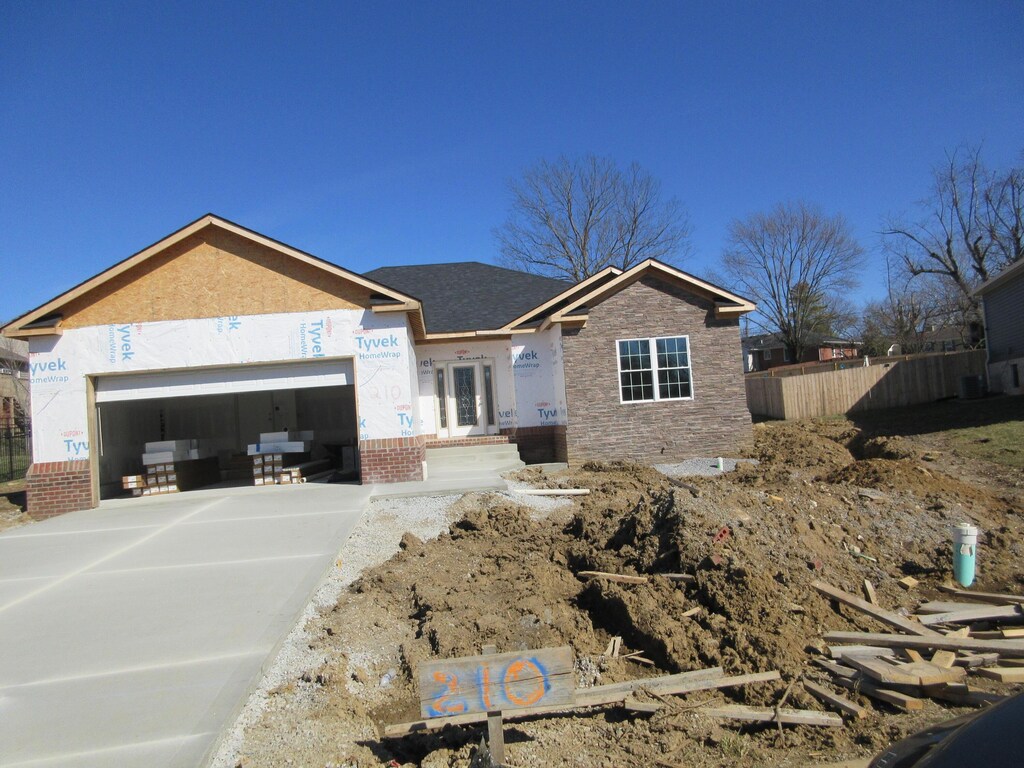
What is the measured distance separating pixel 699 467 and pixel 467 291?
9423mm

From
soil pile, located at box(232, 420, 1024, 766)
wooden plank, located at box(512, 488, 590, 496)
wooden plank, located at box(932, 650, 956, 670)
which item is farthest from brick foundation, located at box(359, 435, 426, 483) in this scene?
wooden plank, located at box(932, 650, 956, 670)

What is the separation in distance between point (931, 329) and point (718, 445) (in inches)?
1896

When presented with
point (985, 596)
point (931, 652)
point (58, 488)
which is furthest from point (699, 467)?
point (58, 488)

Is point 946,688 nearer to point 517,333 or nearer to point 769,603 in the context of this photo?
point 769,603

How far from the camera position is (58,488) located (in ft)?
43.5

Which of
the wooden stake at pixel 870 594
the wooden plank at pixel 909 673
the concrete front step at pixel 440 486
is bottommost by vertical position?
the wooden plank at pixel 909 673

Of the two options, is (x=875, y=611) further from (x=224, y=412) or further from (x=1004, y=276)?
(x=1004, y=276)

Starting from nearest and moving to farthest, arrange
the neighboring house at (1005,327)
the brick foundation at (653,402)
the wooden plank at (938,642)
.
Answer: the wooden plank at (938,642) < the brick foundation at (653,402) < the neighboring house at (1005,327)

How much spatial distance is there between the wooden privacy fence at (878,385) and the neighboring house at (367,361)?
401 inches

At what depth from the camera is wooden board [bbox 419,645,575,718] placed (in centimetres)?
397

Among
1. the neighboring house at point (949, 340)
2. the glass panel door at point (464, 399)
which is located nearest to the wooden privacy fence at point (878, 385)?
the neighboring house at point (949, 340)

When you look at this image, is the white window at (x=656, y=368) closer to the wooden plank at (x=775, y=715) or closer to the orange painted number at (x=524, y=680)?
the wooden plank at (x=775, y=715)

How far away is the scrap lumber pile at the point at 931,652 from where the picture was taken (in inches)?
185

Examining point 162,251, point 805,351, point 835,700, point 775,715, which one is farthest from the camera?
point 805,351
